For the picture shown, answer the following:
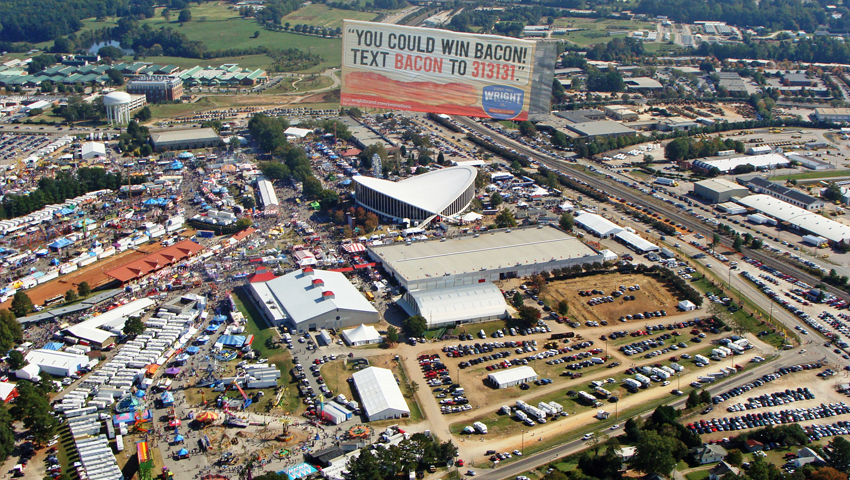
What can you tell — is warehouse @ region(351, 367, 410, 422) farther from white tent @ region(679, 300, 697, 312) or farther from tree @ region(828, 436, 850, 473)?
white tent @ region(679, 300, 697, 312)

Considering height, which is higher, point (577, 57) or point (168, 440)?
point (577, 57)

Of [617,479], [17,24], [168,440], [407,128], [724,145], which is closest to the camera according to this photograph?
[617,479]

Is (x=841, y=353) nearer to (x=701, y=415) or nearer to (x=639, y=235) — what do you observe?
(x=701, y=415)

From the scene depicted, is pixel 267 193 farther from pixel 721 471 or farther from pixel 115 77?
pixel 115 77

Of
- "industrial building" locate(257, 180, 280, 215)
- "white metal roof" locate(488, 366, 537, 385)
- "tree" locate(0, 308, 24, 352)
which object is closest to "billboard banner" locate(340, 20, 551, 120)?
"white metal roof" locate(488, 366, 537, 385)

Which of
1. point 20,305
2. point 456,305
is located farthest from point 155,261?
point 456,305

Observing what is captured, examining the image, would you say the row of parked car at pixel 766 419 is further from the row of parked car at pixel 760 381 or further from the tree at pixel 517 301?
the tree at pixel 517 301

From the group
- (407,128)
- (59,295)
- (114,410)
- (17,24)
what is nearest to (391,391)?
(114,410)
